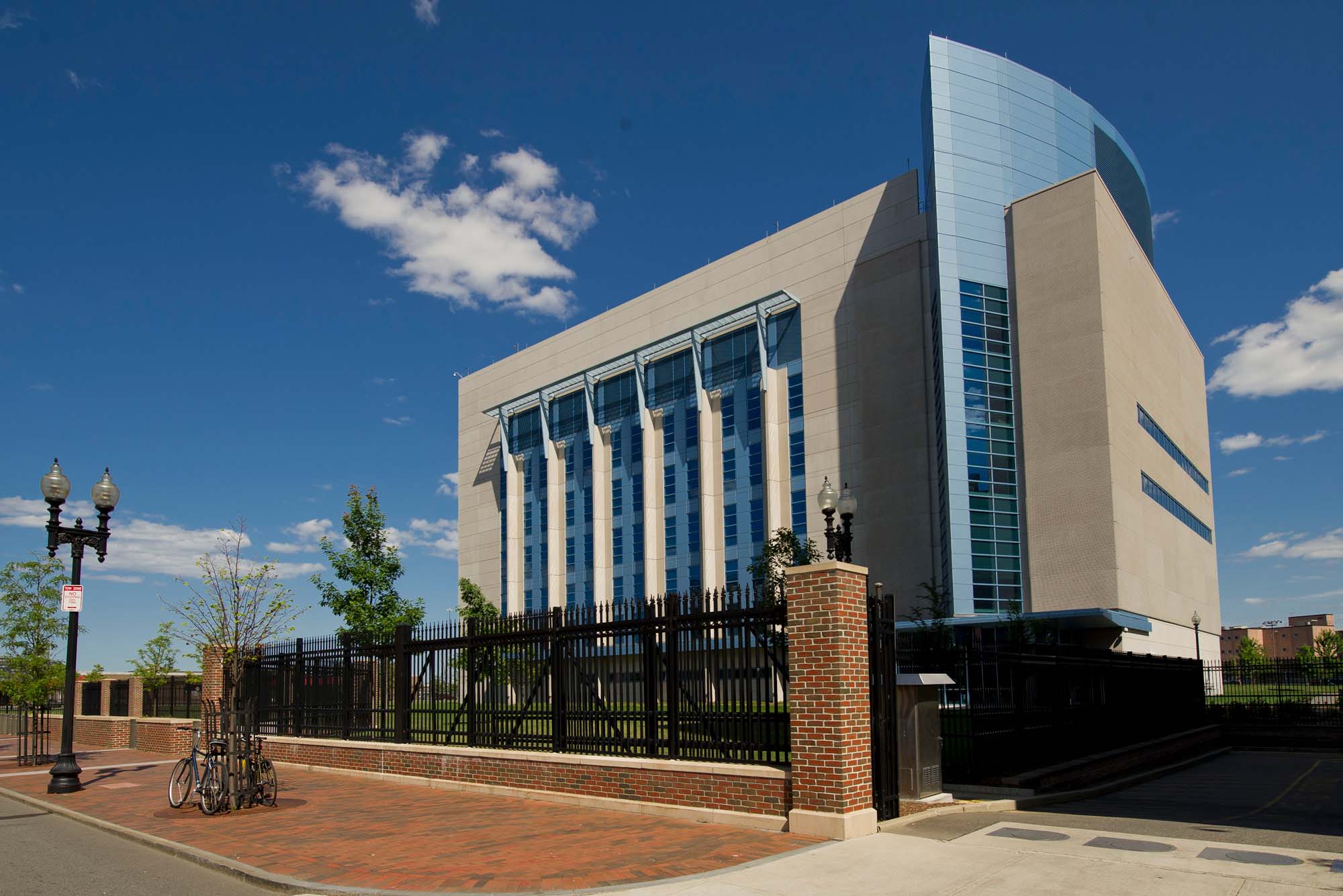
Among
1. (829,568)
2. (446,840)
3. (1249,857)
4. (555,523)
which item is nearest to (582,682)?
(446,840)

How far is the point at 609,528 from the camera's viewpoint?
69.0 m

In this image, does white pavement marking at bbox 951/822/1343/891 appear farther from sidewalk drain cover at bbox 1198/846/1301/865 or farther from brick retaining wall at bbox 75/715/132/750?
brick retaining wall at bbox 75/715/132/750

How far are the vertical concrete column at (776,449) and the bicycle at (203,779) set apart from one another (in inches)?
1636

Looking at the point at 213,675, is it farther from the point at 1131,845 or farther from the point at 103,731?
the point at 1131,845

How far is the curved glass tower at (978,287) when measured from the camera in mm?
47312

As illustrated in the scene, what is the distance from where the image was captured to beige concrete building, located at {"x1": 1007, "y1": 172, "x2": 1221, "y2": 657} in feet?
147

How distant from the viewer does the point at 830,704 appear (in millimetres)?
11680

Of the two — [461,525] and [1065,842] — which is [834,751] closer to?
[1065,842]

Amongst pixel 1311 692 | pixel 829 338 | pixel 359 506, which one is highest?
pixel 829 338

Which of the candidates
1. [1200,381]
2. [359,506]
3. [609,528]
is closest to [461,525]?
[609,528]

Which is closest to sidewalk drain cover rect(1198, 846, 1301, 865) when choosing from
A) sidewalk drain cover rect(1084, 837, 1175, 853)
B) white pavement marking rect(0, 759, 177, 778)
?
sidewalk drain cover rect(1084, 837, 1175, 853)

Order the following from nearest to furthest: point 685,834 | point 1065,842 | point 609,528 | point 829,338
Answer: point 1065,842 → point 685,834 → point 829,338 → point 609,528

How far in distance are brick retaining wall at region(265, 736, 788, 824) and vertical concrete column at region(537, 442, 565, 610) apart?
51.6m

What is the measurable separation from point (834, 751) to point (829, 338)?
154 ft
